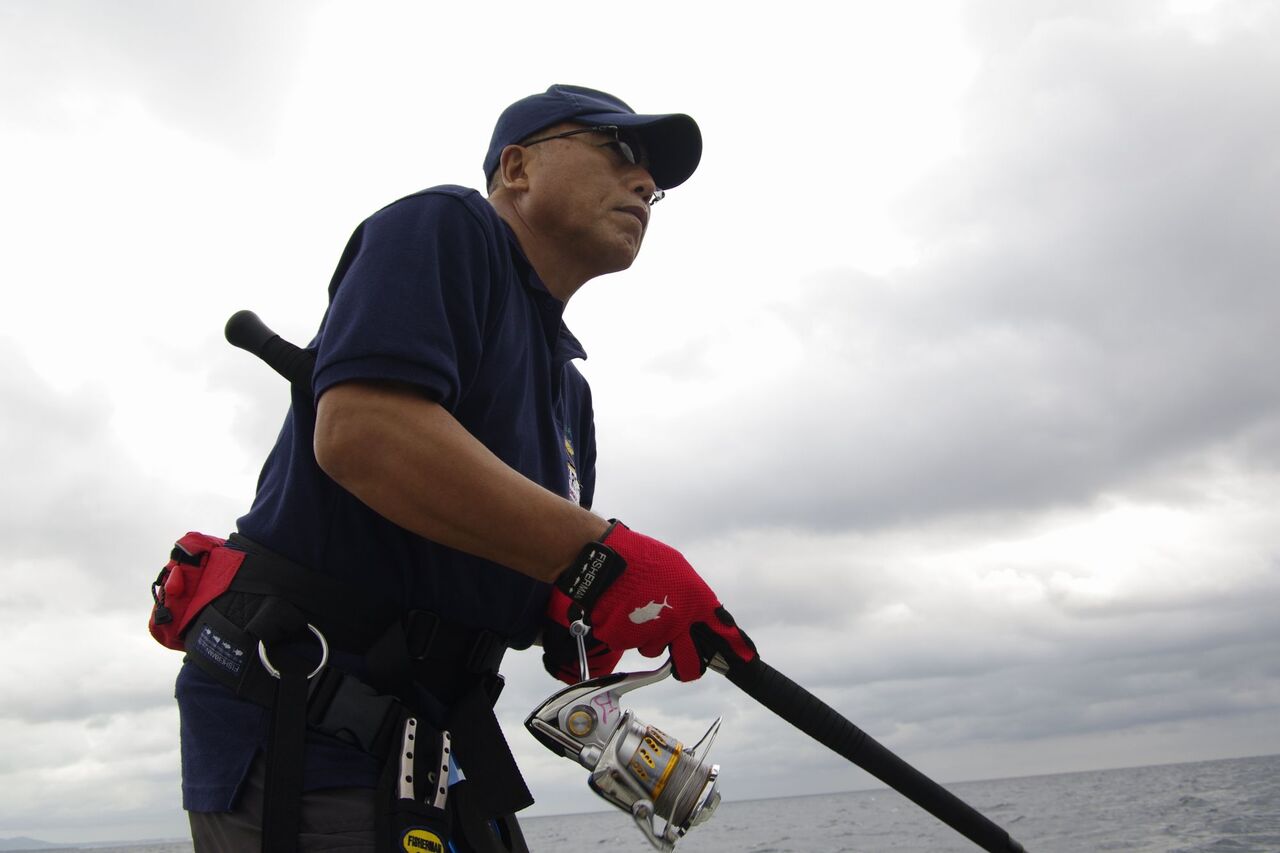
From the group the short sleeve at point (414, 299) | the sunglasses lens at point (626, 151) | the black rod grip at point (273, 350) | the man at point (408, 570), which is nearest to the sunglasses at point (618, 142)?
the sunglasses lens at point (626, 151)

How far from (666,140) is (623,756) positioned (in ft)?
7.52

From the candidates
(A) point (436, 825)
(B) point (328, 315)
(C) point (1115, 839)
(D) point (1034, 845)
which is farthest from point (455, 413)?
(C) point (1115, 839)

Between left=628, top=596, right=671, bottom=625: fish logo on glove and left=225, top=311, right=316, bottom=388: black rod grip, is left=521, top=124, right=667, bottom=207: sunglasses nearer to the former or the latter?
left=225, top=311, right=316, bottom=388: black rod grip

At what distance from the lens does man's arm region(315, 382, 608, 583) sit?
243cm

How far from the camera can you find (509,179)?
3.78m

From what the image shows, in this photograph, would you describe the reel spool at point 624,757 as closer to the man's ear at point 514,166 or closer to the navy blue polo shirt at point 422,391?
the navy blue polo shirt at point 422,391

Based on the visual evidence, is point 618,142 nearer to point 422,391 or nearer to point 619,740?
point 422,391

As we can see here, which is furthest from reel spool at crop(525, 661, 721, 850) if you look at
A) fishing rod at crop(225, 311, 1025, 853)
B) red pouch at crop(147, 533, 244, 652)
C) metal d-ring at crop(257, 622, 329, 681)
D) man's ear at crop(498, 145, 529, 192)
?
man's ear at crop(498, 145, 529, 192)

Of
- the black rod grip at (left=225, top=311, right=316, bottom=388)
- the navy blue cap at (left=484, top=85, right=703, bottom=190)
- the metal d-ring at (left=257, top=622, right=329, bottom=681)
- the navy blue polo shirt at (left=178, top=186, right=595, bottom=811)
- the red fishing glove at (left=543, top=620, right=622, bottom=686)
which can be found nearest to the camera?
the navy blue polo shirt at (left=178, top=186, right=595, bottom=811)

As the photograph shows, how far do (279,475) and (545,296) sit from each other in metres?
1.08

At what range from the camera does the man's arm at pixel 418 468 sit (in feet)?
7.98

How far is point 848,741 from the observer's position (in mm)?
3447

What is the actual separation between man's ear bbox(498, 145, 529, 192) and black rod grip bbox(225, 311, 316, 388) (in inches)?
43.6

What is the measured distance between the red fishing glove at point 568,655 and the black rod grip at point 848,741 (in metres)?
0.52
